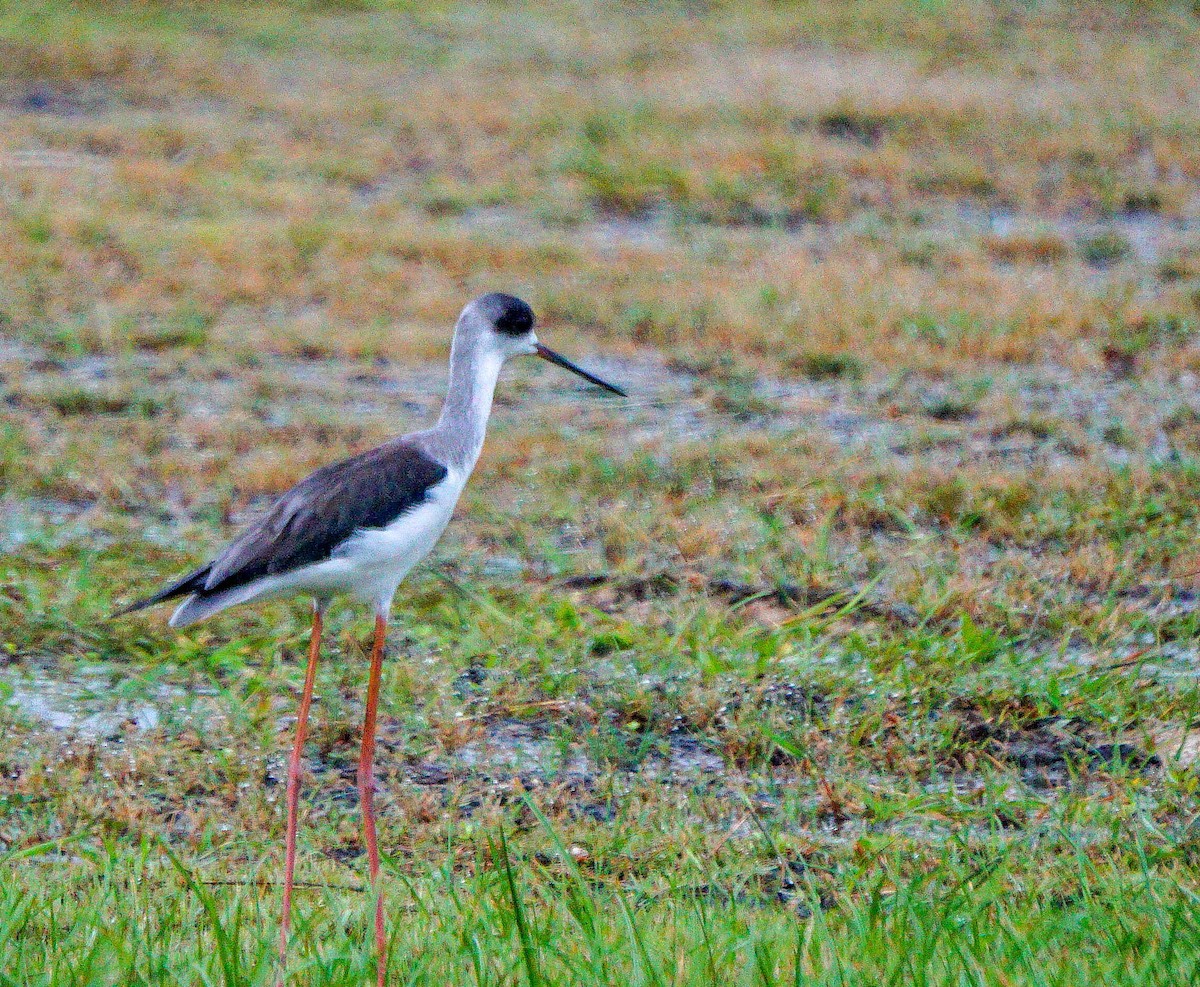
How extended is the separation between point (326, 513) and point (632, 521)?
200 cm

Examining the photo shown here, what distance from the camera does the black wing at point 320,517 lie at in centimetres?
346

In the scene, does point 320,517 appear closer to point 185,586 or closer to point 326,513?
point 326,513

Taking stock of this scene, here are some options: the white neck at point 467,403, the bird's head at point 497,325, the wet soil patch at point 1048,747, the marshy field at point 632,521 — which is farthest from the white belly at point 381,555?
the wet soil patch at point 1048,747

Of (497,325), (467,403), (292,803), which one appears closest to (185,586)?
(292,803)

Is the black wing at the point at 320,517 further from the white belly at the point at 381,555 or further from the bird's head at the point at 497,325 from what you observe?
the bird's head at the point at 497,325

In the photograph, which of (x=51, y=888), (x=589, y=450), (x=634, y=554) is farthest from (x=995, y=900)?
(x=589, y=450)

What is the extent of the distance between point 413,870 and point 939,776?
48.4 inches

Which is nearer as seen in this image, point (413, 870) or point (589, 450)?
point (413, 870)

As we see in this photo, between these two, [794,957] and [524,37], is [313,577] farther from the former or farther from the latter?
[524,37]

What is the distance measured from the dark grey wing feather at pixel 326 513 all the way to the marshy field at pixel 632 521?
0.60m

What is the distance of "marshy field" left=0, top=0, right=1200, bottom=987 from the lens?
328 centimetres

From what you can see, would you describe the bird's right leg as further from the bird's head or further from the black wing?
the bird's head

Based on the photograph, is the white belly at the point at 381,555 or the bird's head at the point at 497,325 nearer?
the white belly at the point at 381,555

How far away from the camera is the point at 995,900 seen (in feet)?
10.2
